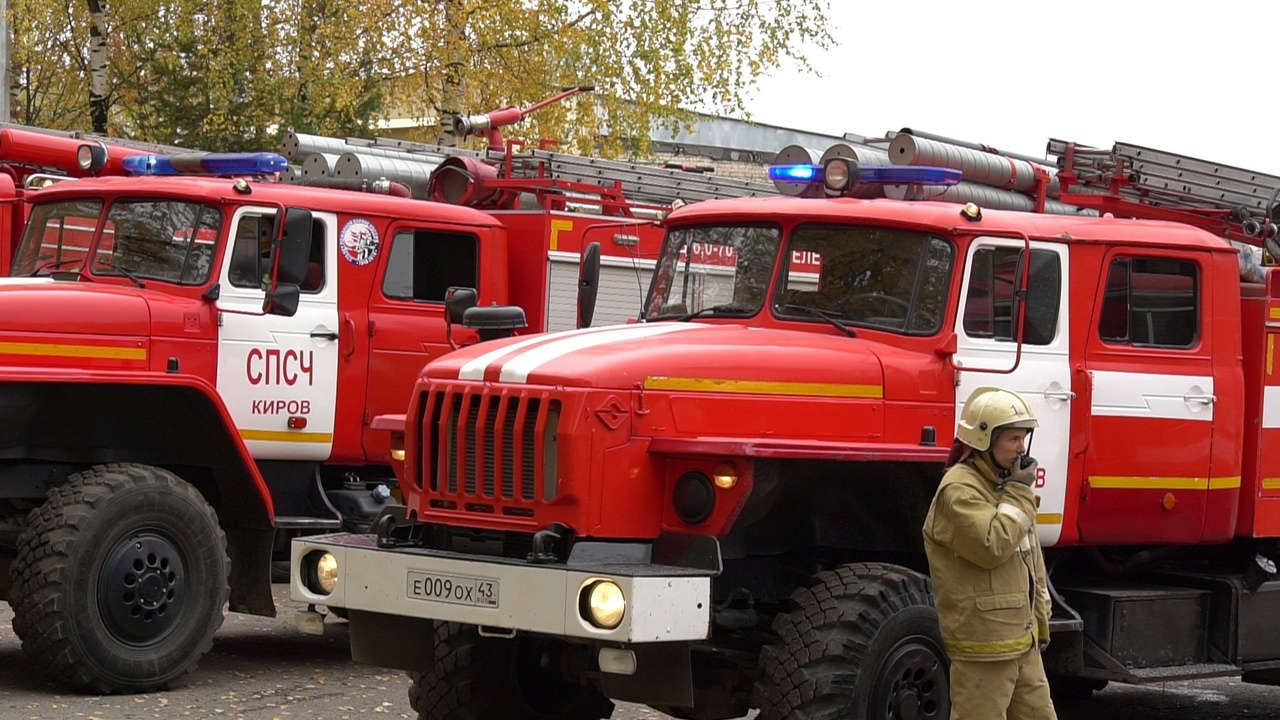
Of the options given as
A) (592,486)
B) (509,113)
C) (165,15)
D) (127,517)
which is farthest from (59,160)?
(165,15)

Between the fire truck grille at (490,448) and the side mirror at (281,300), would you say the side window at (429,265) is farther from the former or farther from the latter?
the fire truck grille at (490,448)

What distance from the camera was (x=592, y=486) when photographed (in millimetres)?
6707

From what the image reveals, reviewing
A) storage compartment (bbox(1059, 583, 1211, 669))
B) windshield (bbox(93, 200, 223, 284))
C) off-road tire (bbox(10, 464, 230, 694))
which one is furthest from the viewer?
windshield (bbox(93, 200, 223, 284))

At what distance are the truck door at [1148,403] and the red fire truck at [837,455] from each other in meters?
0.01

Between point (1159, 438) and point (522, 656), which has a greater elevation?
point (1159, 438)

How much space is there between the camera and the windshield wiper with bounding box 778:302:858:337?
25.0 feet

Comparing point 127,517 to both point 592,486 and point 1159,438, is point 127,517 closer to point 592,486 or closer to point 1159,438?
point 592,486

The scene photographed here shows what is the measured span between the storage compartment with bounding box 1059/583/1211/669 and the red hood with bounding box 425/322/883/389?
1634 millimetres

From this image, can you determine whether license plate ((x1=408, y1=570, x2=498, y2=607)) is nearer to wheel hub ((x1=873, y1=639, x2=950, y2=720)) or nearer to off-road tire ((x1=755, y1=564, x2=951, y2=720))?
off-road tire ((x1=755, y1=564, x2=951, y2=720))

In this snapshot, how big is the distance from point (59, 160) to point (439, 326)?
4.13 m

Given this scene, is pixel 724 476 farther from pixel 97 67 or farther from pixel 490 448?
pixel 97 67

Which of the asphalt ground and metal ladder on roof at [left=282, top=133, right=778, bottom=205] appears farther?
metal ladder on roof at [left=282, top=133, right=778, bottom=205]

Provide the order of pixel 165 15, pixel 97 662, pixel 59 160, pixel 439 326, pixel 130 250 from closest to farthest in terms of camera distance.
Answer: pixel 97 662 → pixel 130 250 → pixel 439 326 → pixel 59 160 → pixel 165 15

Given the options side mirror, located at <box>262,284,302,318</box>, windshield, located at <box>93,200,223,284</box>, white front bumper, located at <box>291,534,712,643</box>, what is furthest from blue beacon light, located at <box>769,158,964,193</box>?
windshield, located at <box>93,200,223,284</box>
